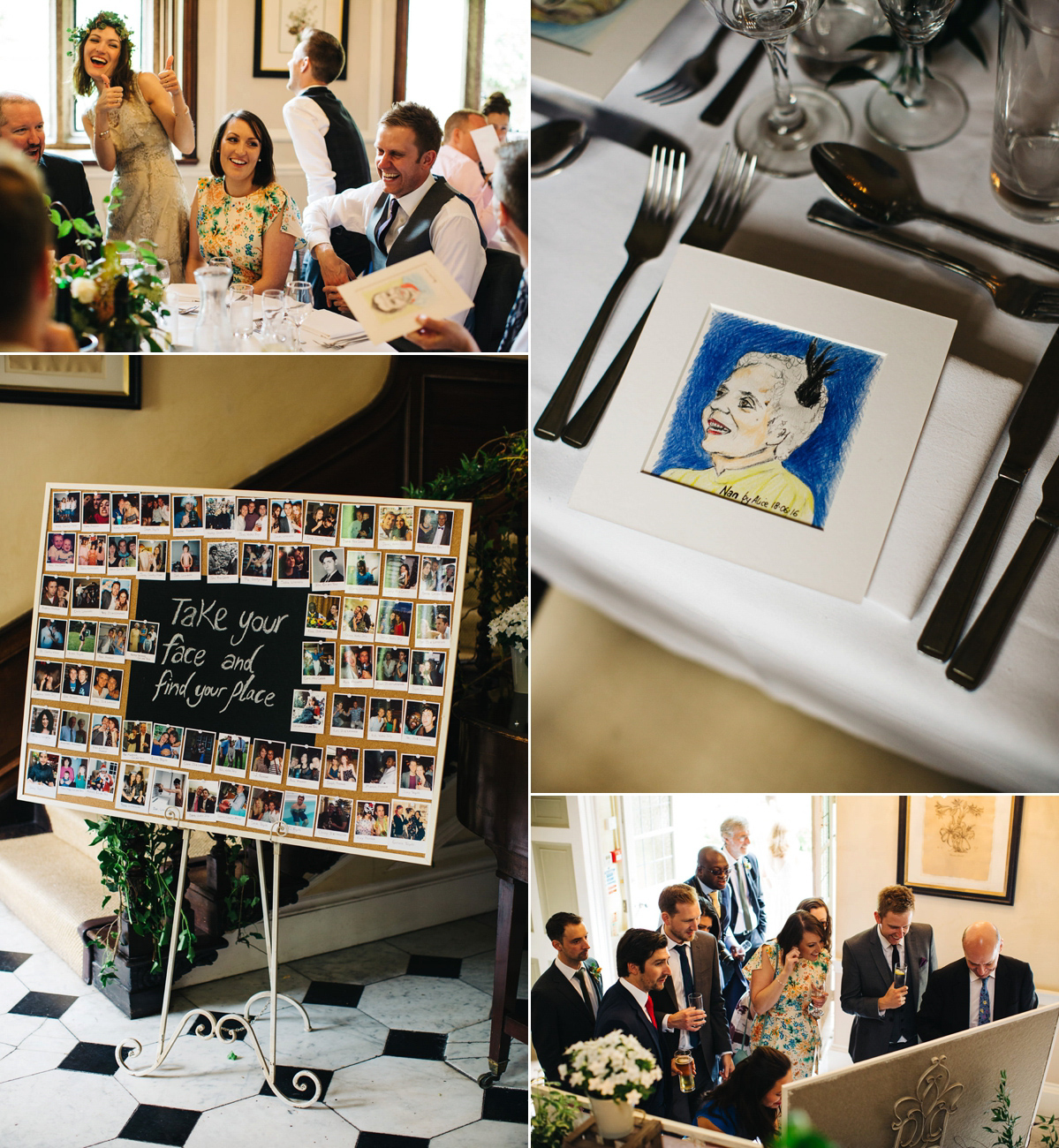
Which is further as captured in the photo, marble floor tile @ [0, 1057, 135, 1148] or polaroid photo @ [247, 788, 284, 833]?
marble floor tile @ [0, 1057, 135, 1148]

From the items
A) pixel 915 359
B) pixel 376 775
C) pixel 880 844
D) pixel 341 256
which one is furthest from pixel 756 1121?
pixel 341 256

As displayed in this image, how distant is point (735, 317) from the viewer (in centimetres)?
129

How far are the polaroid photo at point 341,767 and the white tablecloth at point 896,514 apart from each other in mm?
817

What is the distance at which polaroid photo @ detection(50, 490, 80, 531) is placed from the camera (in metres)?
2.02

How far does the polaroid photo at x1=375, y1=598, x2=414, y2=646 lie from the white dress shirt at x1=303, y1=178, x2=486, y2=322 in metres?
0.59

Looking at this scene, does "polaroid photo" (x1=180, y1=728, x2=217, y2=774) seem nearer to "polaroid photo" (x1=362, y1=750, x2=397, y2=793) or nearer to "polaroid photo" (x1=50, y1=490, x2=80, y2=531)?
"polaroid photo" (x1=362, y1=750, x2=397, y2=793)

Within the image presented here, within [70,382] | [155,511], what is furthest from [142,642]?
[70,382]

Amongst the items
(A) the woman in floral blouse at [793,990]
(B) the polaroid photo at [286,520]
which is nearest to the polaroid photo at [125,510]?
(B) the polaroid photo at [286,520]

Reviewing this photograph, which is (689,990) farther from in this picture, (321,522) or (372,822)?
(321,522)

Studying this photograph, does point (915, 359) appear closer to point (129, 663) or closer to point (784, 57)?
point (784, 57)

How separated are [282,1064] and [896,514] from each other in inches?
81.8

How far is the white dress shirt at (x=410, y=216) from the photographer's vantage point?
154cm

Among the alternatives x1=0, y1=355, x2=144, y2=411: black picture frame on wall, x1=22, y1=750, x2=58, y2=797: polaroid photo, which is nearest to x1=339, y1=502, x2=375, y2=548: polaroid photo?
x1=22, y1=750, x2=58, y2=797: polaroid photo

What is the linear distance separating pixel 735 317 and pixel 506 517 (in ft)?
3.56
